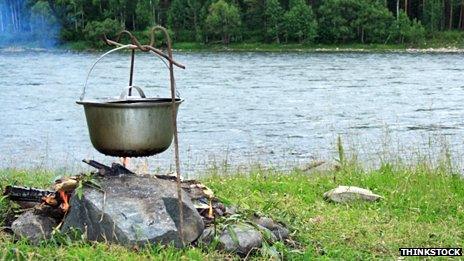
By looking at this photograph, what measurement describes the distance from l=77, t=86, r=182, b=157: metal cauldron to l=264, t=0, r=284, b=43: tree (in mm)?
72548

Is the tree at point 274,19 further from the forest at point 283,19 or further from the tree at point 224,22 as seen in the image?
the tree at point 224,22

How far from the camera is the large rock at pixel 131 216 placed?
4.54 meters

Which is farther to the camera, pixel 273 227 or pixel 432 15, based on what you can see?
pixel 432 15

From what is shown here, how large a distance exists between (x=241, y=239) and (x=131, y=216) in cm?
79

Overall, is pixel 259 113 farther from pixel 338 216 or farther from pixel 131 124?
pixel 131 124

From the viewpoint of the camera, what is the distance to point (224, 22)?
2975 inches

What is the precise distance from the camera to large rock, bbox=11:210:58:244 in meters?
4.60

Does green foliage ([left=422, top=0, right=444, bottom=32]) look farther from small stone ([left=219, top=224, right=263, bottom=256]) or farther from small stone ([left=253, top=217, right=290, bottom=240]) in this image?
small stone ([left=219, top=224, right=263, bottom=256])

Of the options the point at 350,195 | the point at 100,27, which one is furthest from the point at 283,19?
the point at 350,195

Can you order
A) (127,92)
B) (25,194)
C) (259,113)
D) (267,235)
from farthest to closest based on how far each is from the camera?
(259,113) → (127,92) → (25,194) → (267,235)

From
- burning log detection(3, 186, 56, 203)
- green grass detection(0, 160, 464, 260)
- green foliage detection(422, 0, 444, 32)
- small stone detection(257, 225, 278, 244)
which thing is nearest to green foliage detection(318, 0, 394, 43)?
green foliage detection(422, 0, 444, 32)

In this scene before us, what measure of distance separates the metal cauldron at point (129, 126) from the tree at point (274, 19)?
238 feet

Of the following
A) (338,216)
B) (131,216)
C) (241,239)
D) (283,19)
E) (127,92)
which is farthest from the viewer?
(283,19)

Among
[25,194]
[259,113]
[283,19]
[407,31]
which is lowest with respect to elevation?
Answer: [259,113]
